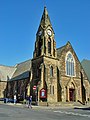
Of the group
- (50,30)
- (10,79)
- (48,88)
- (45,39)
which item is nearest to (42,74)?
(48,88)

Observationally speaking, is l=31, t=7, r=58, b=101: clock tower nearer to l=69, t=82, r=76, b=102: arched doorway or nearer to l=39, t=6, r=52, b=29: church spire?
l=39, t=6, r=52, b=29: church spire

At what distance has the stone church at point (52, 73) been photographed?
41.2 meters

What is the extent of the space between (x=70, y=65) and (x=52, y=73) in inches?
246

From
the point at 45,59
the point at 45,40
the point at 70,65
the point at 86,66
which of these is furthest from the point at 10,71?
the point at 45,59

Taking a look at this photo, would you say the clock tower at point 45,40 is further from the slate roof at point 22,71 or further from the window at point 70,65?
the slate roof at point 22,71

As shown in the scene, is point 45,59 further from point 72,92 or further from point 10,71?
point 10,71

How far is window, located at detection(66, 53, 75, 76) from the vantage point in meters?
46.4

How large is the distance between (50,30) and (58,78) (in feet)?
36.4

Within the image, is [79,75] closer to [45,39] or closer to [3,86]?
[45,39]

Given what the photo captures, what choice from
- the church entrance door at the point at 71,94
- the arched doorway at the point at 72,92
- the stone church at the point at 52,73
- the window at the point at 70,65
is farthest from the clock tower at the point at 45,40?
the church entrance door at the point at 71,94

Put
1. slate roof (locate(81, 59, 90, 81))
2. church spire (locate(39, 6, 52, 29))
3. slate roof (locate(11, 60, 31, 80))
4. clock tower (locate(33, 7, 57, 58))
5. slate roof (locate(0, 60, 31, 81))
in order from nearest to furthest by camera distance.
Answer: clock tower (locate(33, 7, 57, 58)), church spire (locate(39, 6, 52, 29)), slate roof (locate(11, 60, 31, 80)), slate roof (locate(81, 59, 90, 81)), slate roof (locate(0, 60, 31, 81))

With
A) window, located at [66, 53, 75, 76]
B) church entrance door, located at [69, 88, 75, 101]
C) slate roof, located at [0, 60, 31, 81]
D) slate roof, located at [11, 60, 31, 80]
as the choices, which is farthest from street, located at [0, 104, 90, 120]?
slate roof, located at [0, 60, 31, 81]

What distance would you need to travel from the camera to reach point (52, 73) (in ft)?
141

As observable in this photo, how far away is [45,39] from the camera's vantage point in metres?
44.5
